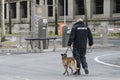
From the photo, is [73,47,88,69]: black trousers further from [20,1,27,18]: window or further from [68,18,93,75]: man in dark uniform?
[20,1,27,18]: window

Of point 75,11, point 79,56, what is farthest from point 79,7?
point 79,56

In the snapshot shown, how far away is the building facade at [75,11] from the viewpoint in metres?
60.2

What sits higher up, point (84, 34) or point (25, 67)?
point (84, 34)

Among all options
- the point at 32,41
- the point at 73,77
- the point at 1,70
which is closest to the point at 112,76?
the point at 73,77

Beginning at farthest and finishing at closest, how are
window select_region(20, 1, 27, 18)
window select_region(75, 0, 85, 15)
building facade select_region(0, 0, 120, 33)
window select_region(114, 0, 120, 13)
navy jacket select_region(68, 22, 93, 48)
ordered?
window select_region(20, 1, 27, 18), window select_region(75, 0, 85, 15), window select_region(114, 0, 120, 13), building facade select_region(0, 0, 120, 33), navy jacket select_region(68, 22, 93, 48)

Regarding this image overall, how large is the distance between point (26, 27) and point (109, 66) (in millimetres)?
57489

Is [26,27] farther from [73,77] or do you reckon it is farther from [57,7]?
[73,77]

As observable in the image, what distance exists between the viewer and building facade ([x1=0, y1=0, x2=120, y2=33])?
198ft

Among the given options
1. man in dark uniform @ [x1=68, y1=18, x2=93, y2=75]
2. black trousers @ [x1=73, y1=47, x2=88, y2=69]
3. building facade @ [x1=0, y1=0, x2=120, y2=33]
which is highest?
building facade @ [x1=0, y1=0, x2=120, y2=33]

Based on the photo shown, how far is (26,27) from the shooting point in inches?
2931

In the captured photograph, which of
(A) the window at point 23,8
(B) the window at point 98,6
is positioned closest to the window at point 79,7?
(B) the window at point 98,6

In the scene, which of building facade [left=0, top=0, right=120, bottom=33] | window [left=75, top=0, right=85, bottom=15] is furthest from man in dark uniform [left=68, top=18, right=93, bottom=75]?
window [left=75, top=0, right=85, bottom=15]

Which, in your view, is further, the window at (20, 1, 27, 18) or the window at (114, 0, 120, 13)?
the window at (20, 1, 27, 18)

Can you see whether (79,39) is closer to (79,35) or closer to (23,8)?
(79,35)
